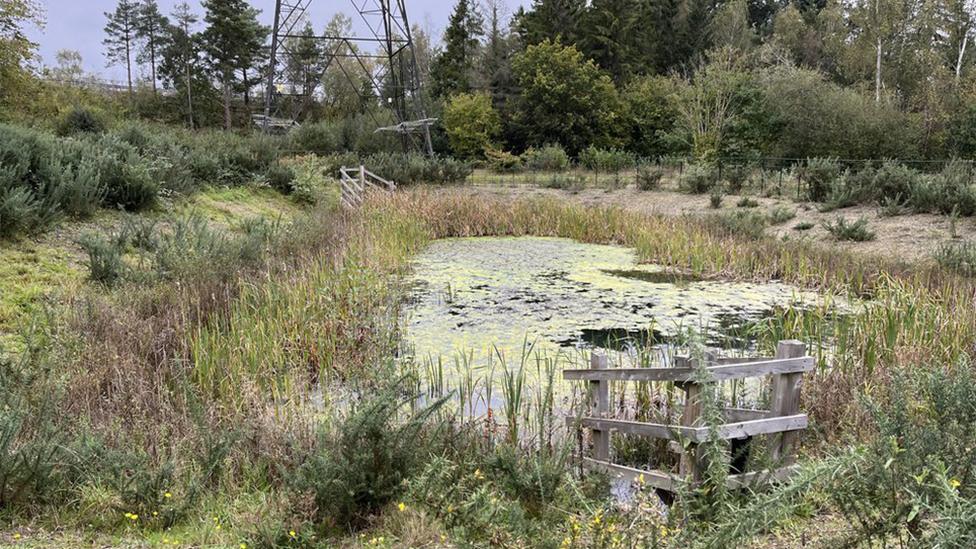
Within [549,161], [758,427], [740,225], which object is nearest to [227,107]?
[549,161]

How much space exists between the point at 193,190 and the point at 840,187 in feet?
39.5

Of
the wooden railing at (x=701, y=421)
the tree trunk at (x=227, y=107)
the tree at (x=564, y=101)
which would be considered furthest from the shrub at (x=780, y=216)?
the tree trunk at (x=227, y=107)

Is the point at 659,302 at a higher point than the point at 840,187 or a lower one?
lower

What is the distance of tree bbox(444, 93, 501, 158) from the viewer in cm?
2784

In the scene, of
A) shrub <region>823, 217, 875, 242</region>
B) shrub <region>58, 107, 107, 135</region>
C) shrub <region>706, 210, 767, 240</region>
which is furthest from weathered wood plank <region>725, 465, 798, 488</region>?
shrub <region>58, 107, 107, 135</region>

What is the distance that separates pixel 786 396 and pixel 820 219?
33.3 ft

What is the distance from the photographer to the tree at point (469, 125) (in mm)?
27844

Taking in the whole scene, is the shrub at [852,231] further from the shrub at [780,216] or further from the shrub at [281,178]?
the shrub at [281,178]

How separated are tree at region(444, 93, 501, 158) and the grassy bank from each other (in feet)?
73.8

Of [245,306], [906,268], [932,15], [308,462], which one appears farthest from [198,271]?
[932,15]

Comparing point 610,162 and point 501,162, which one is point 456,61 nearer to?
point 501,162

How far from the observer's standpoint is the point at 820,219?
39.0 feet

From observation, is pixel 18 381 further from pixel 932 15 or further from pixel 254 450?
pixel 932 15

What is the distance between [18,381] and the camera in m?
3.81
